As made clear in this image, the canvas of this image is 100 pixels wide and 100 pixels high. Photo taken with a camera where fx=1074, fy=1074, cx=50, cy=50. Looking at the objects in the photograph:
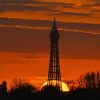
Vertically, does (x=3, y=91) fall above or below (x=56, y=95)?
above

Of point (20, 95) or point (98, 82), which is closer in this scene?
point (20, 95)

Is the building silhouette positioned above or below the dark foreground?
above

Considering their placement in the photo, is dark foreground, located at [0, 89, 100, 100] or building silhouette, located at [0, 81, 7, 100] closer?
dark foreground, located at [0, 89, 100, 100]

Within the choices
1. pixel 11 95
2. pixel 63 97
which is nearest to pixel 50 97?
pixel 63 97

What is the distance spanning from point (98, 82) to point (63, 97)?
2328 centimetres

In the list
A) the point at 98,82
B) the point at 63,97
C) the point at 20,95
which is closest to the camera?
the point at 63,97

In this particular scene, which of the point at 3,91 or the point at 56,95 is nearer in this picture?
the point at 56,95

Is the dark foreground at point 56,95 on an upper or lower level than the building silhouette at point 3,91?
lower

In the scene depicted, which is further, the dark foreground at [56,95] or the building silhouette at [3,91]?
the building silhouette at [3,91]

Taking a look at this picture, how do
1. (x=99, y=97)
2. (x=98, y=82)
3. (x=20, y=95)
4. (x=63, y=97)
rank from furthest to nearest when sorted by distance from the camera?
1. (x=98, y=82)
2. (x=20, y=95)
3. (x=63, y=97)
4. (x=99, y=97)

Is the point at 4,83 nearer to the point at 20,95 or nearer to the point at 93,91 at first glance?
the point at 20,95

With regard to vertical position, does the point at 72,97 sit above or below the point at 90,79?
below

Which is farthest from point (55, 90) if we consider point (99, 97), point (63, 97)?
point (99, 97)

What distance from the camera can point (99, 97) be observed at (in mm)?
150000
